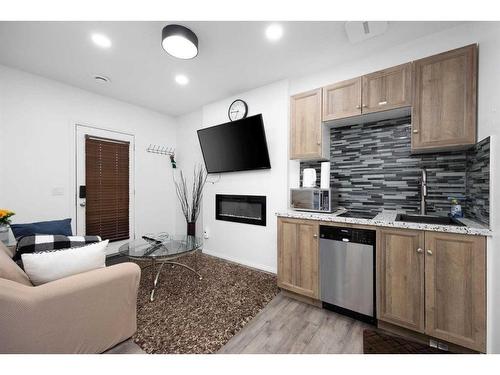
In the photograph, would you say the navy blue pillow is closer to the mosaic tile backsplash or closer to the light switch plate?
the light switch plate

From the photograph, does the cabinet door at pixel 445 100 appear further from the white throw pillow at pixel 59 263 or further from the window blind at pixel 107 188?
the window blind at pixel 107 188

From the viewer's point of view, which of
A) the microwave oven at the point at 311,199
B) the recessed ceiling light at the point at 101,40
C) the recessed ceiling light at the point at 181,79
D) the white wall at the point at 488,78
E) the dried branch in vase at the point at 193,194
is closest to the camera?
the white wall at the point at 488,78

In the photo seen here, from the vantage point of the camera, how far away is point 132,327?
1477 millimetres

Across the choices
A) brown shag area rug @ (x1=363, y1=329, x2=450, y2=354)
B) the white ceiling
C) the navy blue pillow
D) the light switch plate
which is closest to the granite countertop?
brown shag area rug @ (x1=363, y1=329, x2=450, y2=354)

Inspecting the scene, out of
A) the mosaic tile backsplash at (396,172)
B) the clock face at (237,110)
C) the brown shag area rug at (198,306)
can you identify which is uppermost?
the clock face at (237,110)

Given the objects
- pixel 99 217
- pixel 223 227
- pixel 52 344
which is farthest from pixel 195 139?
pixel 52 344

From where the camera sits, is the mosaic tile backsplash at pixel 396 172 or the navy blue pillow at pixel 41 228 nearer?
the mosaic tile backsplash at pixel 396 172

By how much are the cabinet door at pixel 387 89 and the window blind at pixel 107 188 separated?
11.8ft

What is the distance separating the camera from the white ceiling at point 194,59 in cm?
178

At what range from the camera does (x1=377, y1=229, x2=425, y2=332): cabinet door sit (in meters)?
1.50

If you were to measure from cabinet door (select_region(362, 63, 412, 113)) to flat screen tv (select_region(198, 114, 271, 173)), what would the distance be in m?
1.23

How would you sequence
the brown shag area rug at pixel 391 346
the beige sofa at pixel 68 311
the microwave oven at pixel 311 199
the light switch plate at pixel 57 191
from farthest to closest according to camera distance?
the light switch plate at pixel 57 191 < the microwave oven at pixel 311 199 < the beige sofa at pixel 68 311 < the brown shag area rug at pixel 391 346

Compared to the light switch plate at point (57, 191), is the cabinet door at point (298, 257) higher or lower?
lower

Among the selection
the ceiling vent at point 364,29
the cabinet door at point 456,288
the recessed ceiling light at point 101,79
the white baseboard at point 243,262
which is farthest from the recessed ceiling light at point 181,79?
the cabinet door at point 456,288
